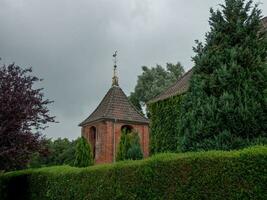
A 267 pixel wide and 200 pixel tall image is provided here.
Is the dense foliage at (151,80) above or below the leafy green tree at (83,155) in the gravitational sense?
above

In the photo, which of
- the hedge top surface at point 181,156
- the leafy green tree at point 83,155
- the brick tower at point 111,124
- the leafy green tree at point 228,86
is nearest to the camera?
the hedge top surface at point 181,156

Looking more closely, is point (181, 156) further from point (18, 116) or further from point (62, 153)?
point (62, 153)

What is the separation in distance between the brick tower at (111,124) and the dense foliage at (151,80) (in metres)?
18.4

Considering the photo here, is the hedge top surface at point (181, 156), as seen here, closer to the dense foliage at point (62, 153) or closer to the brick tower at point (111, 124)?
the brick tower at point (111, 124)

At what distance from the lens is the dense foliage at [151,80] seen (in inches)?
1996

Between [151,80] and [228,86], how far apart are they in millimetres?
41268

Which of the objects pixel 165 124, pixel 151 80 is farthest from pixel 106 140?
pixel 151 80

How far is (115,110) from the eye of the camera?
98.6ft

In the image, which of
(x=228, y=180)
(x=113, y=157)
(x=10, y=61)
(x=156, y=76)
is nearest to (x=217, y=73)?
(x=228, y=180)

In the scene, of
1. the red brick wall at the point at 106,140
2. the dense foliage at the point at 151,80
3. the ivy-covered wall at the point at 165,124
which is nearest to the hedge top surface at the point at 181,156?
the ivy-covered wall at the point at 165,124

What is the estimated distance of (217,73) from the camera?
36.7 feet

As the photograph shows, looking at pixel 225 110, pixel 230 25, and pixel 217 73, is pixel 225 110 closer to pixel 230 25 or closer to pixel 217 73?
pixel 217 73

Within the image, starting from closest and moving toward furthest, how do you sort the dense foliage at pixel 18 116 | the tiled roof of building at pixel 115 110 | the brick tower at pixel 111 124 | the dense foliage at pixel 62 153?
the dense foliage at pixel 18 116
the brick tower at pixel 111 124
the tiled roof of building at pixel 115 110
the dense foliage at pixel 62 153

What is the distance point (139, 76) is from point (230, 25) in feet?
135
